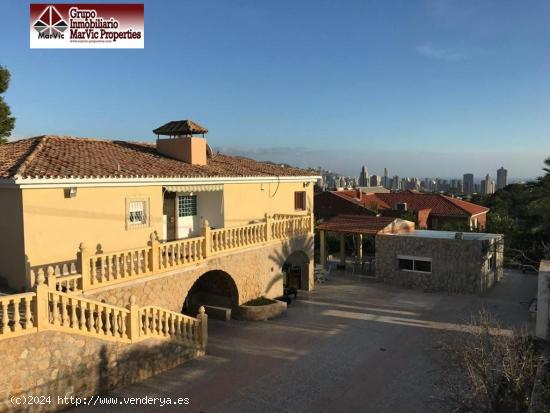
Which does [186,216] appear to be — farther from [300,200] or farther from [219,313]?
[300,200]

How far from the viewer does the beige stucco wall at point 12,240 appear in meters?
14.2

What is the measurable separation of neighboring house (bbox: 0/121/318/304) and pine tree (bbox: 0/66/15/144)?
14.8 metres

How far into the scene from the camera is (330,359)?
1623 cm

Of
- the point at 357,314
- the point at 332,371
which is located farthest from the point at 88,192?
the point at 357,314

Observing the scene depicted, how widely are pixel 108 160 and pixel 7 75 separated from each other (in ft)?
63.6

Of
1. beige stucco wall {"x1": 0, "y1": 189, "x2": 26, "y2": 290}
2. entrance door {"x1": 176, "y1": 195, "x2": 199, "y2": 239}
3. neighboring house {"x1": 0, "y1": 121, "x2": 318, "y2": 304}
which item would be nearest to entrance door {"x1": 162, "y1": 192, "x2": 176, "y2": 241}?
neighboring house {"x1": 0, "y1": 121, "x2": 318, "y2": 304}

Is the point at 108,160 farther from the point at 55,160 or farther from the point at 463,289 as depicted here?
the point at 463,289

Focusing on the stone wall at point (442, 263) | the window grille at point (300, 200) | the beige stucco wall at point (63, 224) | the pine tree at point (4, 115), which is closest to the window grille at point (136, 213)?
the beige stucco wall at point (63, 224)

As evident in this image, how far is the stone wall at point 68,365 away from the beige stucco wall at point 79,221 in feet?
12.5

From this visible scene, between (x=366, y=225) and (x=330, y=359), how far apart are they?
50.8 ft

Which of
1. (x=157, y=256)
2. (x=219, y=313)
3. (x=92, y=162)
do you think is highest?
(x=92, y=162)

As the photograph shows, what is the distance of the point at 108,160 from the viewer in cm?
1870

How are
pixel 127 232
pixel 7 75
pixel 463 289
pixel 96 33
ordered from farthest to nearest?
pixel 7 75 → pixel 463 289 → pixel 96 33 → pixel 127 232

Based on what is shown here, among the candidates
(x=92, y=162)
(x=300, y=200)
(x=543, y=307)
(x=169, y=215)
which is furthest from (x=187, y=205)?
(x=543, y=307)
